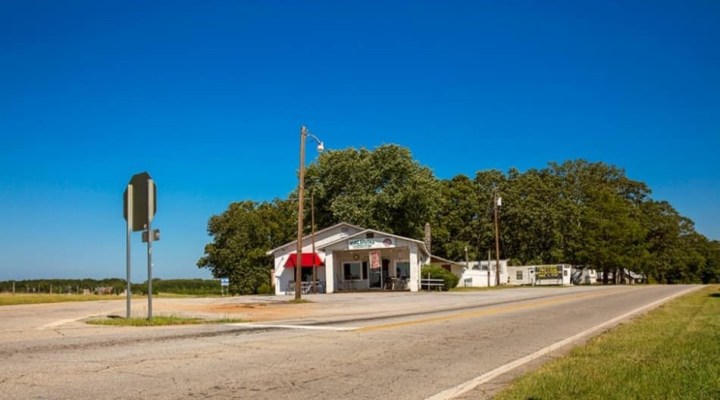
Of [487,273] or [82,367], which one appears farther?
[487,273]

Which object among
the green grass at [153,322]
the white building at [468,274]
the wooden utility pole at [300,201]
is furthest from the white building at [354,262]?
the green grass at [153,322]

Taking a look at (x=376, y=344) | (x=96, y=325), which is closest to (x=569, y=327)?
(x=376, y=344)

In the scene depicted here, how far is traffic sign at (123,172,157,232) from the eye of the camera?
15477mm

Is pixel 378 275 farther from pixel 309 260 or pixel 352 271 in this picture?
pixel 309 260

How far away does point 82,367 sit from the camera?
795 cm

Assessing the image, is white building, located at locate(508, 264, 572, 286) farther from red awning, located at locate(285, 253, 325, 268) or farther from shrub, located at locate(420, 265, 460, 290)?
red awning, located at locate(285, 253, 325, 268)

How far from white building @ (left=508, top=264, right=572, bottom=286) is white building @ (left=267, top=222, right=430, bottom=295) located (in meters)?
21.5

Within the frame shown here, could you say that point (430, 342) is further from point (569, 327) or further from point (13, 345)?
point (13, 345)

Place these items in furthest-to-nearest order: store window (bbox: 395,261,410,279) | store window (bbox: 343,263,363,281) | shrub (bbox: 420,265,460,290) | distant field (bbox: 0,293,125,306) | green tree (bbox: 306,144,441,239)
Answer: green tree (bbox: 306,144,441,239) < store window (bbox: 343,263,363,281) < store window (bbox: 395,261,410,279) < shrub (bbox: 420,265,460,290) < distant field (bbox: 0,293,125,306)

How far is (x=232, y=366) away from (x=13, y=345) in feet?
13.7

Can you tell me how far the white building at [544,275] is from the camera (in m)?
65.4

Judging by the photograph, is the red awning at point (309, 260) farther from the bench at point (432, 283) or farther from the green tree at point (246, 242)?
the green tree at point (246, 242)

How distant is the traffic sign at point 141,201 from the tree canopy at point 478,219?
47.2 meters

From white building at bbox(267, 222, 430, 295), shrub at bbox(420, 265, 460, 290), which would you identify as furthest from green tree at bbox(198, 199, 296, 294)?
shrub at bbox(420, 265, 460, 290)
